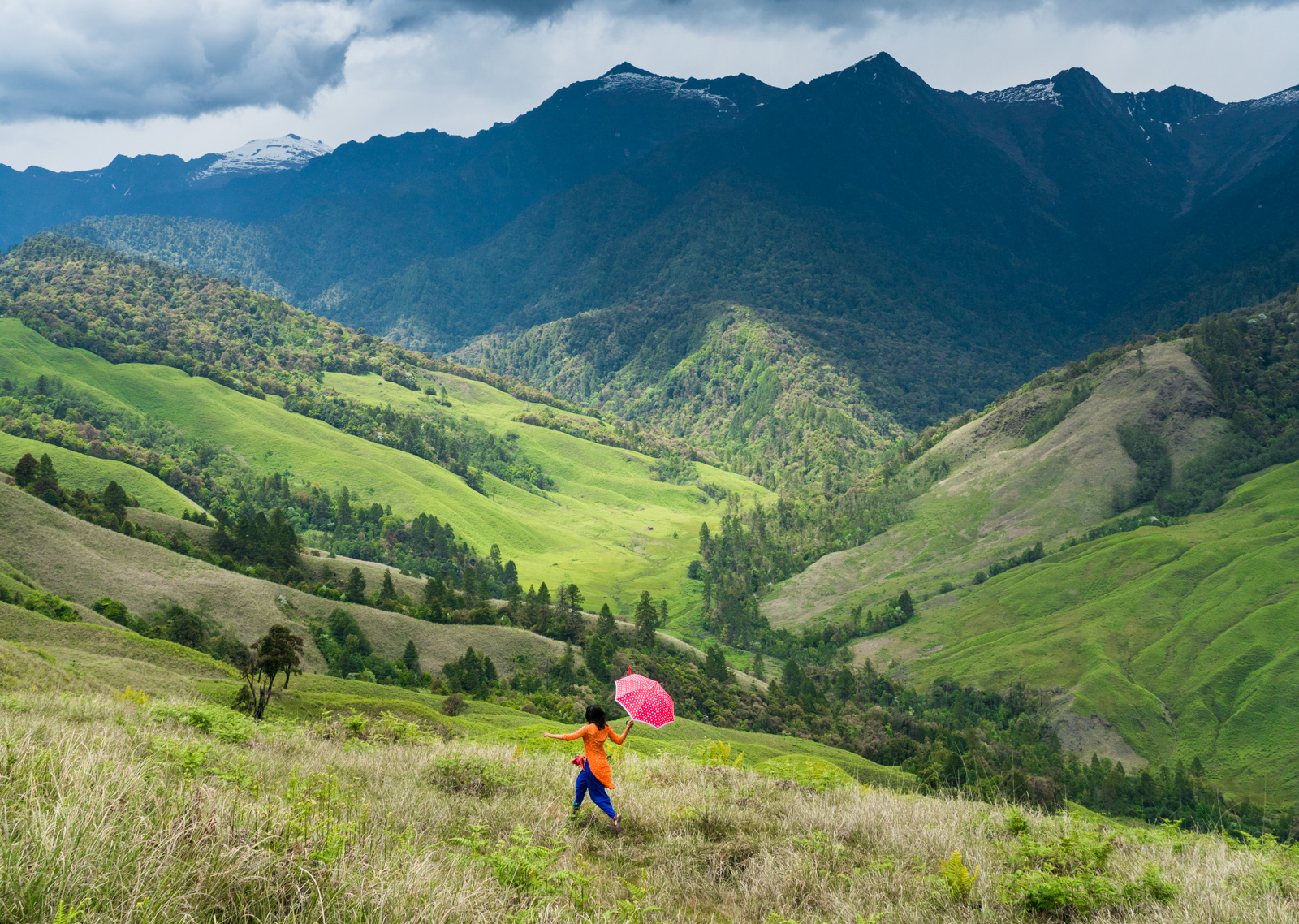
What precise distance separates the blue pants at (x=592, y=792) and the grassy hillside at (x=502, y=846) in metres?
0.29

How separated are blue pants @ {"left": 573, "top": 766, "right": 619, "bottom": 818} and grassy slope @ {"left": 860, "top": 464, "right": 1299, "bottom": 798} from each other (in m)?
131

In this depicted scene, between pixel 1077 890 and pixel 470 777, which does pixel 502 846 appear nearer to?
pixel 470 777

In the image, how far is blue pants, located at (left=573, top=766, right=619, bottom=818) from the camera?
13.1 m

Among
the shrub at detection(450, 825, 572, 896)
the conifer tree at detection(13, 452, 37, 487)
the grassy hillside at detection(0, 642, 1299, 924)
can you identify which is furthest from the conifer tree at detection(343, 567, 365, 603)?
the shrub at detection(450, 825, 572, 896)

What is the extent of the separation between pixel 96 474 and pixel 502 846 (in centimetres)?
18104

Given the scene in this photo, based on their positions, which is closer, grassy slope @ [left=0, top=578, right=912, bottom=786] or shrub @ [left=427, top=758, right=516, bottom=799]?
shrub @ [left=427, top=758, right=516, bottom=799]

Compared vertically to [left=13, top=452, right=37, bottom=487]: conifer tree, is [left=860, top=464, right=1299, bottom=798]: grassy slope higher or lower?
lower

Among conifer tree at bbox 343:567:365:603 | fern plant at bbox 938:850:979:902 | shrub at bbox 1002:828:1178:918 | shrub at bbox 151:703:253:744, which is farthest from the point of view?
conifer tree at bbox 343:567:365:603

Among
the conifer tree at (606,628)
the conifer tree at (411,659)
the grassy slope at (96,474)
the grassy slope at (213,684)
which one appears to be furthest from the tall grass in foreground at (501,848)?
the grassy slope at (96,474)

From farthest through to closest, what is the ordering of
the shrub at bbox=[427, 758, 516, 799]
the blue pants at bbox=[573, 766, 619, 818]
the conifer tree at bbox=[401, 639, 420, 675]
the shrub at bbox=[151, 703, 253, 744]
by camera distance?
the conifer tree at bbox=[401, 639, 420, 675] → the shrub at bbox=[151, 703, 253, 744] → the shrub at bbox=[427, 758, 516, 799] → the blue pants at bbox=[573, 766, 619, 818]

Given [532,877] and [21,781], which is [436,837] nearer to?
[532,877]

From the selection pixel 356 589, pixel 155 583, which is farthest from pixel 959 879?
pixel 356 589

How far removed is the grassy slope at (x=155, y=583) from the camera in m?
75.0

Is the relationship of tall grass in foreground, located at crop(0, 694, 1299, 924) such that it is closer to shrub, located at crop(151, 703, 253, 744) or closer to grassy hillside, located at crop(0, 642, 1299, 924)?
grassy hillside, located at crop(0, 642, 1299, 924)
